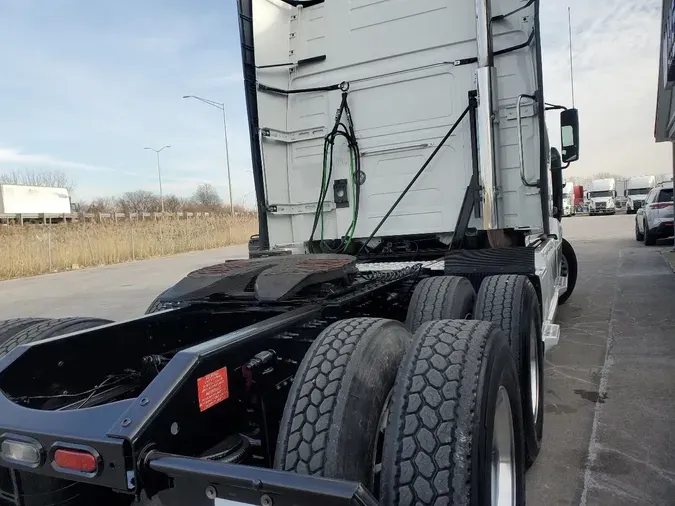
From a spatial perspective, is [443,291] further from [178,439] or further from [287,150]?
[287,150]

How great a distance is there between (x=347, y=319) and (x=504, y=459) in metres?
0.84

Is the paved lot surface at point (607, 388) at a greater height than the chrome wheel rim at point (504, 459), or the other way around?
the chrome wheel rim at point (504, 459)

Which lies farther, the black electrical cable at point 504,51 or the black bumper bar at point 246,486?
the black electrical cable at point 504,51

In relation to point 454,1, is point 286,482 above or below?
below

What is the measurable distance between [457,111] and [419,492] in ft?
12.3

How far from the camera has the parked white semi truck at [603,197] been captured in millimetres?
44000

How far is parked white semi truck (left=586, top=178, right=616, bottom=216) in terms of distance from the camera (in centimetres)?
4400

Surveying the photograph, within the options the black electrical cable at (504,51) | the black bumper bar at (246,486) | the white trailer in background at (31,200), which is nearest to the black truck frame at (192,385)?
the black bumper bar at (246,486)

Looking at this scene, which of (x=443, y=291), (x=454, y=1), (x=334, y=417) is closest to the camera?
(x=334, y=417)

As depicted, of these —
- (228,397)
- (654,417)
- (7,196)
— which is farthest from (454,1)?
(7,196)

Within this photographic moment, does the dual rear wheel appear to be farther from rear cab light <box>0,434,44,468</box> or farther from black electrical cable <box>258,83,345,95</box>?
black electrical cable <box>258,83,345,95</box>

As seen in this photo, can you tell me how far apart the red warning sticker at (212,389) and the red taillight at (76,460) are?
0.36 metres

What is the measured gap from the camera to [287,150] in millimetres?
5414

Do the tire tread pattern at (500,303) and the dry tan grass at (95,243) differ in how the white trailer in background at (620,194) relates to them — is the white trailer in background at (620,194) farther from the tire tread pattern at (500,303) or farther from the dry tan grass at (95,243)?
the tire tread pattern at (500,303)
